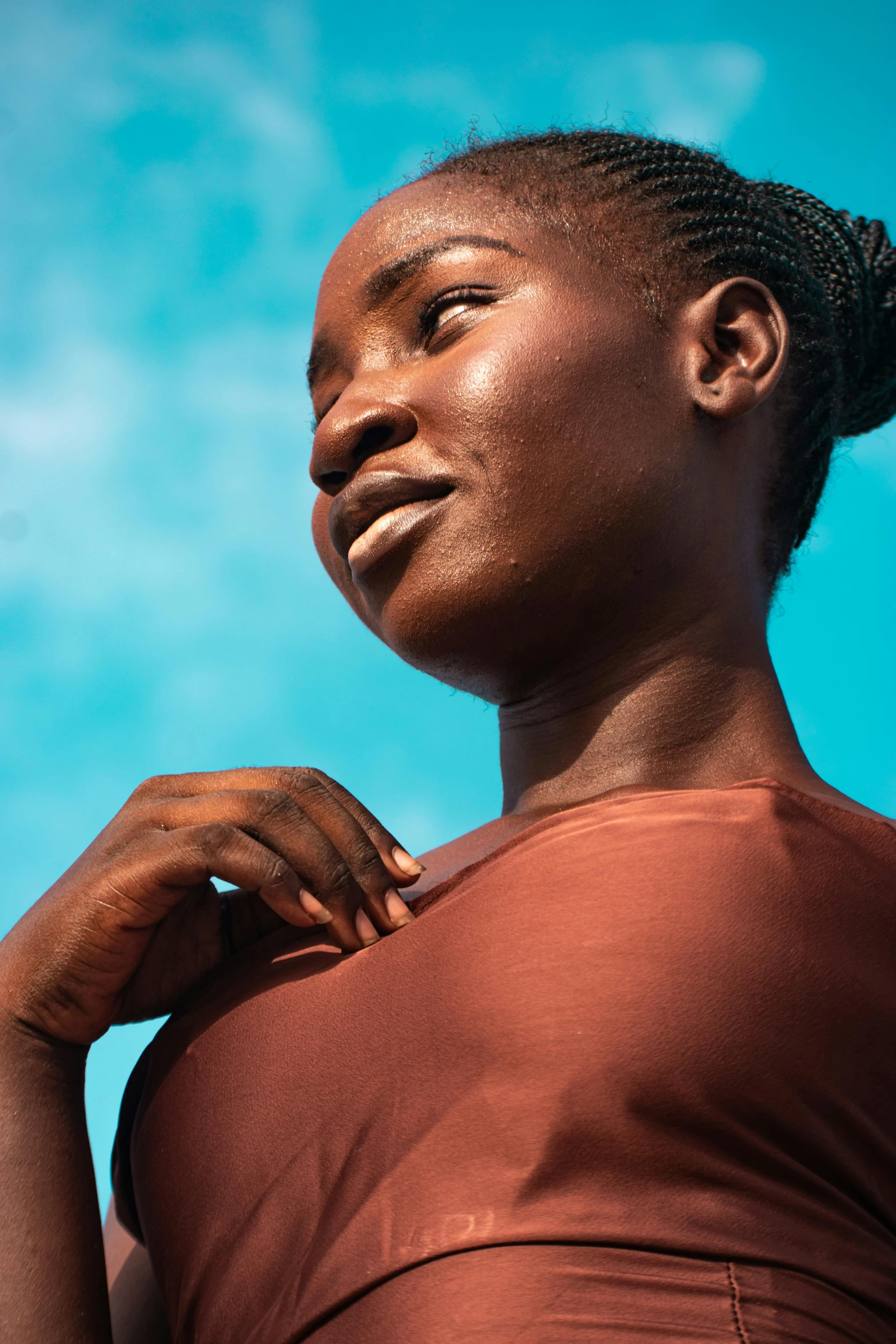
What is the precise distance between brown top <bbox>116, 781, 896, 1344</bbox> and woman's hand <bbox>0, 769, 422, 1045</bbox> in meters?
0.14

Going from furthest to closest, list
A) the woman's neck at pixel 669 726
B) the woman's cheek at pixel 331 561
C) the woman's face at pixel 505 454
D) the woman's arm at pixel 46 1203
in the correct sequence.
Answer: the woman's cheek at pixel 331 561 < the woman's neck at pixel 669 726 < the woman's face at pixel 505 454 < the woman's arm at pixel 46 1203

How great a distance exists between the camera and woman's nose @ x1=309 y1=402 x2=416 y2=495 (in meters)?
2.61

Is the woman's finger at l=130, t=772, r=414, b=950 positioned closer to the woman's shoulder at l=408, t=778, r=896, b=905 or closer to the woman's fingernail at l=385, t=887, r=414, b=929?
the woman's fingernail at l=385, t=887, r=414, b=929

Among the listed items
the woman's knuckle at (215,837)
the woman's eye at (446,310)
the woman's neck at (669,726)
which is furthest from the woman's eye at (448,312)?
the woman's knuckle at (215,837)

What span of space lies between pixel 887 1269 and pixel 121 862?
1.36m

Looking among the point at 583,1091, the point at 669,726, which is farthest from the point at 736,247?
the point at 583,1091

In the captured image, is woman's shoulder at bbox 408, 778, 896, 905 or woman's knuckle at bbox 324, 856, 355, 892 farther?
woman's knuckle at bbox 324, 856, 355, 892

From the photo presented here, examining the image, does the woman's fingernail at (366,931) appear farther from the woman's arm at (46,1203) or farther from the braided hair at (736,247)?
the braided hair at (736,247)

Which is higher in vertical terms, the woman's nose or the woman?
the woman's nose

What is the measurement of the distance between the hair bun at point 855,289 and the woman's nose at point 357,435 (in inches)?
51.9

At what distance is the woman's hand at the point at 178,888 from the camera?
229 cm

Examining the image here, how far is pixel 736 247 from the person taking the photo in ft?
9.87

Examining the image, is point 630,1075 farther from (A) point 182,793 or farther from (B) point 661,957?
(A) point 182,793

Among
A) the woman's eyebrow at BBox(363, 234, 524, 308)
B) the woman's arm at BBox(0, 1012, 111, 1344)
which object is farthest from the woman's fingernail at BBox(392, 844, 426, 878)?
the woman's eyebrow at BBox(363, 234, 524, 308)
